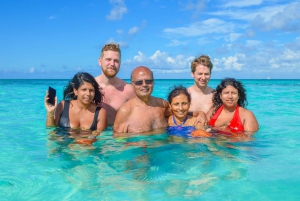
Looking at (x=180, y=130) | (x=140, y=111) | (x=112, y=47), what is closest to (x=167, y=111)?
(x=180, y=130)

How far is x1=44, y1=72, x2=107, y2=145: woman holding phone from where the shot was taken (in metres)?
5.60

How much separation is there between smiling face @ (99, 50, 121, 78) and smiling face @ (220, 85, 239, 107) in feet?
7.63

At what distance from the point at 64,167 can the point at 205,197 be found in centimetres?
197

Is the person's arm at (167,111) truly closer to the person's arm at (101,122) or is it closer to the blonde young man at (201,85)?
the blonde young man at (201,85)

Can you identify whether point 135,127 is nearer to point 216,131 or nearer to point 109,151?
point 109,151

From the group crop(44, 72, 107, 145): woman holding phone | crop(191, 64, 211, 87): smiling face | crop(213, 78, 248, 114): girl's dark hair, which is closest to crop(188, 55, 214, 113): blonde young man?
crop(191, 64, 211, 87): smiling face

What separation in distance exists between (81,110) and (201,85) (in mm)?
2641

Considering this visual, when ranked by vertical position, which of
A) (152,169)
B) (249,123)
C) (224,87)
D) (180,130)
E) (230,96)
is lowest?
(152,169)

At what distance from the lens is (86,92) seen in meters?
5.58

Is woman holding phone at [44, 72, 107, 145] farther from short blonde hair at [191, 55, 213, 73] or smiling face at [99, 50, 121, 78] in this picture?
short blonde hair at [191, 55, 213, 73]

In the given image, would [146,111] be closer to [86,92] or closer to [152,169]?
[86,92]

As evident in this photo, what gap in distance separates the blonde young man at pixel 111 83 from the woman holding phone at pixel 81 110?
619 millimetres

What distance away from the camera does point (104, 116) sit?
5742 mm

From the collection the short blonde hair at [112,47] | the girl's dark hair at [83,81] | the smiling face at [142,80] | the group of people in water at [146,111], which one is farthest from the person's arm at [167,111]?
the short blonde hair at [112,47]
